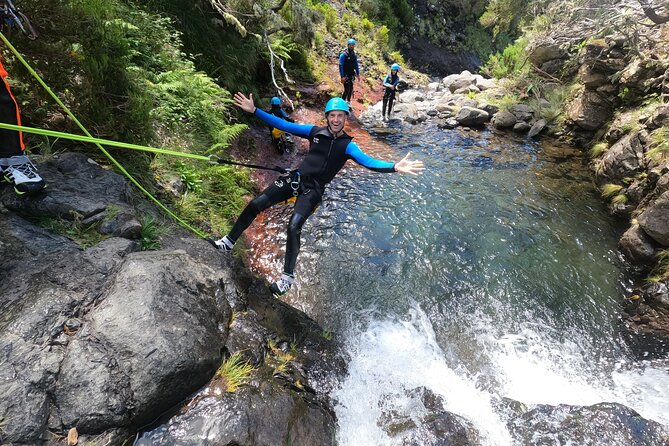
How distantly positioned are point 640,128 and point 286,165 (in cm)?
893

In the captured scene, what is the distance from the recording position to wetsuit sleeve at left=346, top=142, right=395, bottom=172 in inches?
175

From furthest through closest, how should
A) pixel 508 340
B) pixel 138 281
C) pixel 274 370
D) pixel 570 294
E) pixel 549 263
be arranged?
pixel 549 263
pixel 570 294
pixel 508 340
pixel 274 370
pixel 138 281

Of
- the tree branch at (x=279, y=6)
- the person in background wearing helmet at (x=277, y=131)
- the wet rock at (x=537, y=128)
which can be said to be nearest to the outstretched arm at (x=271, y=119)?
the person in background wearing helmet at (x=277, y=131)

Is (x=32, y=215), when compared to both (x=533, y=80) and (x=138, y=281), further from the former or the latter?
(x=533, y=80)

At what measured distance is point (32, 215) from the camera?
336 cm

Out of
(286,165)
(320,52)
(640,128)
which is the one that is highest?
(640,128)

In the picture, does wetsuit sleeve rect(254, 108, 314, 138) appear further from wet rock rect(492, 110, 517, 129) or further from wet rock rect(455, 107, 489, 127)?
wet rock rect(492, 110, 517, 129)

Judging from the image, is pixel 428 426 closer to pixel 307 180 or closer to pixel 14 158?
pixel 307 180

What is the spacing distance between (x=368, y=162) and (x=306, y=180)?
890mm

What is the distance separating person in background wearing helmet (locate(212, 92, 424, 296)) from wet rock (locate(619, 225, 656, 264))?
523 cm

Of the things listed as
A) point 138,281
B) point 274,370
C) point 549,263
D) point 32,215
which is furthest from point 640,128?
point 32,215

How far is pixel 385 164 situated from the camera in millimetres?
4504

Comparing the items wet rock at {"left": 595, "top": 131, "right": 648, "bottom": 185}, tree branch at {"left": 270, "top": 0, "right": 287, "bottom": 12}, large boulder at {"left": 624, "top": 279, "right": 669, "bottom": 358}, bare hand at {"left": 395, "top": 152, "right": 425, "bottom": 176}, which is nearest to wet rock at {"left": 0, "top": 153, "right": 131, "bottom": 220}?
bare hand at {"left": 395, "top": 152, "right": 425, "bottom": 176}

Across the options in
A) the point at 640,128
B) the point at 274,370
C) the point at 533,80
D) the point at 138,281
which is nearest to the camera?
the point at 138,281
